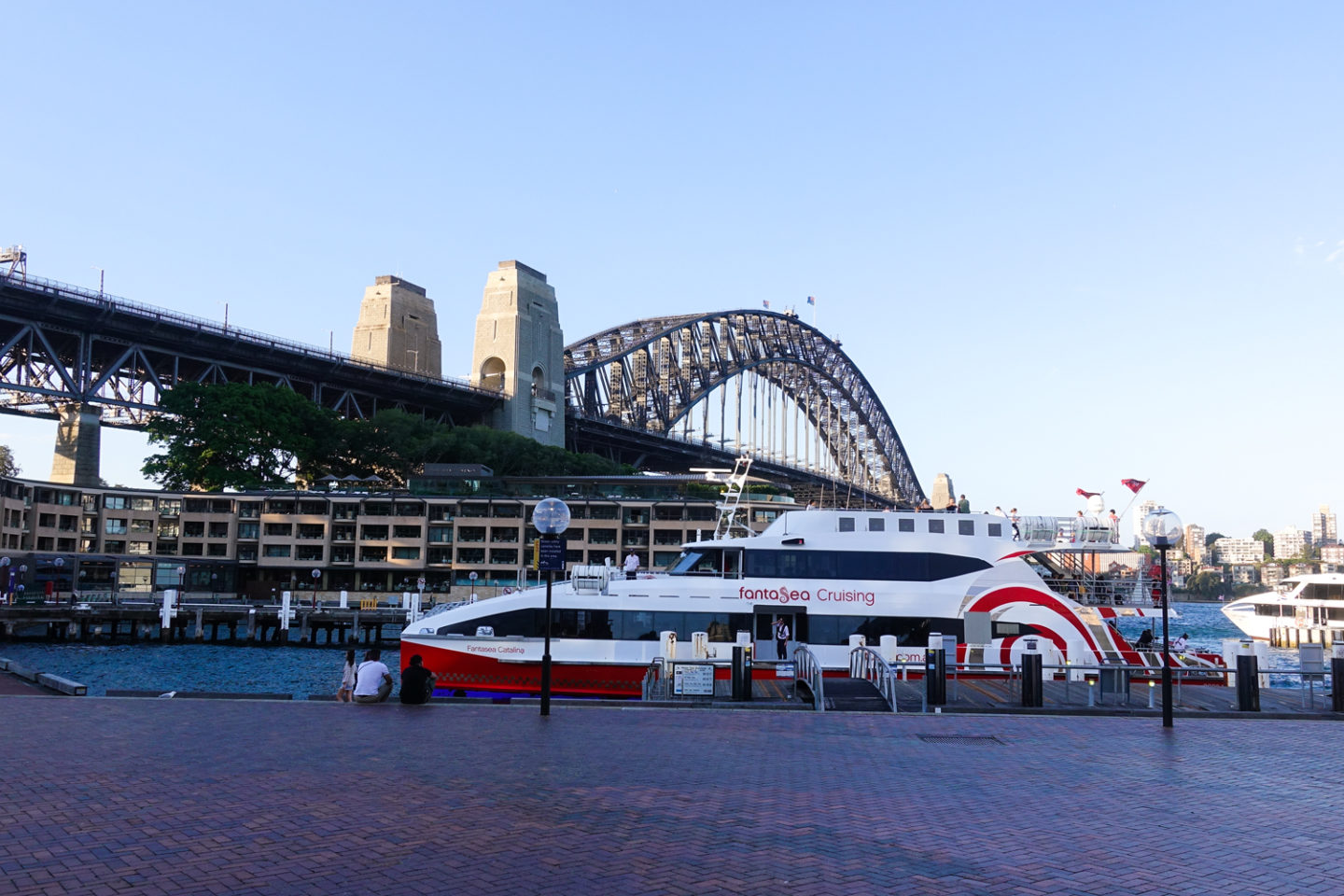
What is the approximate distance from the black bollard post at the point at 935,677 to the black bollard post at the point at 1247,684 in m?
6.94

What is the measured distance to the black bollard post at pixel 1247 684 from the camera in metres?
24.5

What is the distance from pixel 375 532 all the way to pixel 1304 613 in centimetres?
8466

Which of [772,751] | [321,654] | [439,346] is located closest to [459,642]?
[772,751]

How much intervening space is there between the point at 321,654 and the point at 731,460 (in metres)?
126

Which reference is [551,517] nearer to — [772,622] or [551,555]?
[551,555]

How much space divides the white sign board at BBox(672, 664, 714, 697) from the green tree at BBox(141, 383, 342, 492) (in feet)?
291

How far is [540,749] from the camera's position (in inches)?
644

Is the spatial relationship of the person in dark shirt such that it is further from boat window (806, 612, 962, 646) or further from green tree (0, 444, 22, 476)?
green tree (0, 444, 22, 476)

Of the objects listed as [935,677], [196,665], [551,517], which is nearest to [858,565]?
[935,677]

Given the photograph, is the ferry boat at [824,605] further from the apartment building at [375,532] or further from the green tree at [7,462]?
Answer: the green tree at [7,462]

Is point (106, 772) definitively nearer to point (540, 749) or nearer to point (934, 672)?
point (540, 749)

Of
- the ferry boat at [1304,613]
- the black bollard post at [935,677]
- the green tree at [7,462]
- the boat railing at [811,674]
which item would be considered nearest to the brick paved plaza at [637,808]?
the black bollard post at [935,677]

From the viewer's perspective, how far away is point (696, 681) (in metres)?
25.2

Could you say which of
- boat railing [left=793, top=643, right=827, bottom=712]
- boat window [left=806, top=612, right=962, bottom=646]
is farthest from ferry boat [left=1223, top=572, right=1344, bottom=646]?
boat railing [left=793, top=643, right=827, bottom=712]
